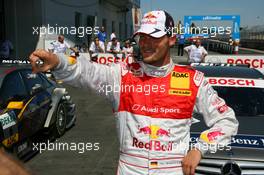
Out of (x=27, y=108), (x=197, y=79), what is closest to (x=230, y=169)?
(x=197, y=79)

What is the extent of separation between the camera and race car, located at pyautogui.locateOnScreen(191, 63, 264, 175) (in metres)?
3.54

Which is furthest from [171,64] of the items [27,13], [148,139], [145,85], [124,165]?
[27,13]

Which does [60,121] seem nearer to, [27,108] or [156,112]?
[27,108]

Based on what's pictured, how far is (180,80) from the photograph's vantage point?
223 cm

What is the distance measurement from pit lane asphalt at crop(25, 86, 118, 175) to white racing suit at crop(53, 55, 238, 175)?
61.6 inches

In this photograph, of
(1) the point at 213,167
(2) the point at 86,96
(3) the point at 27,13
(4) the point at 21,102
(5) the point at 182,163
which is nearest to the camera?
(5) the point at 182,163

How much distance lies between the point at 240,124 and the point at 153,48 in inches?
99.4

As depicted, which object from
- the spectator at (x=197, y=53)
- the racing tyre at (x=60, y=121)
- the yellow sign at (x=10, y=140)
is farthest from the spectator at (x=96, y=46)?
the yellow sign at (x=10, y=140)

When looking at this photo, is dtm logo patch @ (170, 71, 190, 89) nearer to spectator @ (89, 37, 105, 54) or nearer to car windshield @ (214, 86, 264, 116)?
car windshield @ (214, 86, 264, 116)

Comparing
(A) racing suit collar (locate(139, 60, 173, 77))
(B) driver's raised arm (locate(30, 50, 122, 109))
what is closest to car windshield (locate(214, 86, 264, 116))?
(A) racing suit collar (locate(139, 60, 173, 77))

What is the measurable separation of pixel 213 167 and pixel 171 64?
5.45ft

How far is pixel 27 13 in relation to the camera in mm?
20328

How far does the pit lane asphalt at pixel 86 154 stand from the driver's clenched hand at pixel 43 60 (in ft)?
6.17

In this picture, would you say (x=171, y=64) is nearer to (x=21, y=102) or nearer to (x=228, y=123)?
(x=228, y=123)
